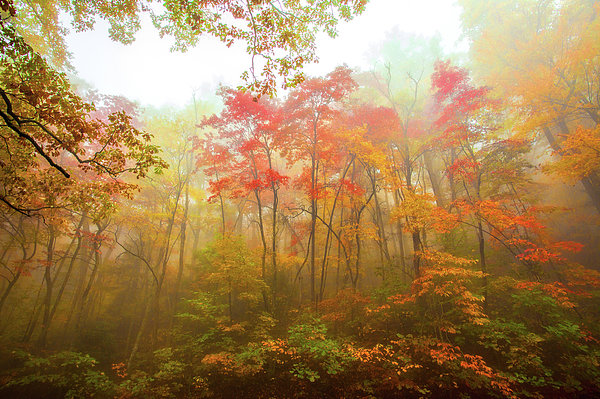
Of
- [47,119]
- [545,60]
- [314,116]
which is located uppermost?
[545,60]

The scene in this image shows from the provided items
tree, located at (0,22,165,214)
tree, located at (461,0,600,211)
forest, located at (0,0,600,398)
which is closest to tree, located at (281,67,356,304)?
forest, located at (0,0,600,398)

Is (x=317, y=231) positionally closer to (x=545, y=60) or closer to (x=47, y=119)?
(x=47, y=119)

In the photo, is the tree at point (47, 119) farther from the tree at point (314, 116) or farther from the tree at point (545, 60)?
the tree at point (545, 60)

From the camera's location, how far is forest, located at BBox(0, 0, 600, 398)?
5.50 meters

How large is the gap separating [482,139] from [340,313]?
10.9 m

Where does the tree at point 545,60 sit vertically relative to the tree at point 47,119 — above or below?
above

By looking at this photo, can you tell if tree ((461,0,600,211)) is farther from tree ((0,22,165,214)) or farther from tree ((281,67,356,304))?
tree ((0,22,165,214))

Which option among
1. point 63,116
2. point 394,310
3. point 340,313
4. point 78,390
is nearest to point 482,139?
point 394,310

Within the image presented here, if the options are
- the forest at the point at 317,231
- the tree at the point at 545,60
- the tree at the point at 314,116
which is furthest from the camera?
the tree at the point at 314,116

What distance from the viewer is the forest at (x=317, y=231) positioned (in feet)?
18.1

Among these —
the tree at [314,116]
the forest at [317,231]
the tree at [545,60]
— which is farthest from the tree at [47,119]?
the tree at [545,60]

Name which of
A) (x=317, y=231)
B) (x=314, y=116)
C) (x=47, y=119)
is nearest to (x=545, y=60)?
(x=314, y=116)

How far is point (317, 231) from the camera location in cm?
1424

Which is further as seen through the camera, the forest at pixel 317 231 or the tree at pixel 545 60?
the tree at pixel 545 60
